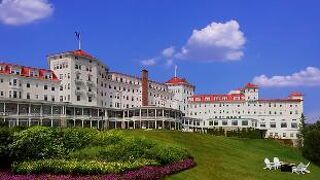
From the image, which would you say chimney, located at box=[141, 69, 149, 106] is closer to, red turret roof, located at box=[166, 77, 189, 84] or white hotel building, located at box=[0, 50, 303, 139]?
white hotel building, located at box=[0, 50, 303, 139]

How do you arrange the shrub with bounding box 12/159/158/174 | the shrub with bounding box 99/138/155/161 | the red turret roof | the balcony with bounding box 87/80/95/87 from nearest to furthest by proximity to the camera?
the shrub with bounding box 12/159/158/174
the shrub with bounding box 99/138/155/161
the balcony with bounding box 87/80/95/87
the red turret roof

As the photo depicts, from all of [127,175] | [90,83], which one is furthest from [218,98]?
[127,175]

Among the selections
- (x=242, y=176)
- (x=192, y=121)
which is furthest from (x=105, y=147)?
(x=192, y=121)

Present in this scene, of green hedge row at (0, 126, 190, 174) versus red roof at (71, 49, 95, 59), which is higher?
red roof at (71, 49, 95, 59)

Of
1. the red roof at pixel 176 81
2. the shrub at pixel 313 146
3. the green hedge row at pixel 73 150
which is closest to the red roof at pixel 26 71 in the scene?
the red roof at pixel 176 81

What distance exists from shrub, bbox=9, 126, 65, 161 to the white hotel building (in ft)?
152

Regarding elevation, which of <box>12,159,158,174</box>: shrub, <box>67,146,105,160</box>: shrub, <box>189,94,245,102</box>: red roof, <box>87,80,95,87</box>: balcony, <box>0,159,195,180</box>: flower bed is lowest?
<box>0,159,195,180</box>: flower bed

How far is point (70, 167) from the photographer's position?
88.2 feet

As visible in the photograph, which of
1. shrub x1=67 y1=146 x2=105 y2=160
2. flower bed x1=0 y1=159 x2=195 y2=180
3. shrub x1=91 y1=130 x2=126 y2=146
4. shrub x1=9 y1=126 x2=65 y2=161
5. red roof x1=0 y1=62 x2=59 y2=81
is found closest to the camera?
flower bed x1=0 y1=159 x2=195 y2=180

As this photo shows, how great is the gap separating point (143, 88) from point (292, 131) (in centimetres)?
5300

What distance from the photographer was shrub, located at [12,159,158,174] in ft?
87.3

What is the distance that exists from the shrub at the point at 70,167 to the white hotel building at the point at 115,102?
49.7 metres

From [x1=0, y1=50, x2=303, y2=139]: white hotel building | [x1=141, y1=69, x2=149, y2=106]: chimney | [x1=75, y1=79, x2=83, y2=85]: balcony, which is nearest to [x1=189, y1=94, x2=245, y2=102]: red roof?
[x1=0, y1=50, x2=303, y2=139]: white hotel building

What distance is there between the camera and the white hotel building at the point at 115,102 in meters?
98.9
